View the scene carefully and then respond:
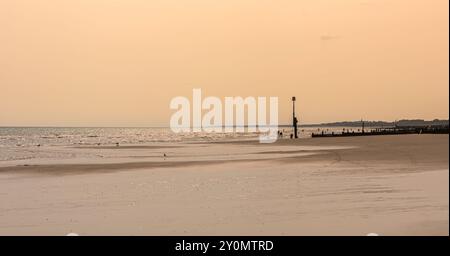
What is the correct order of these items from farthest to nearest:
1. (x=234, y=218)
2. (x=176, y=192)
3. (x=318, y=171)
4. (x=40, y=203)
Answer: (x=318, y=171) → (x=176, y=192) → (x=40, y=203) → (x=234, y=218)

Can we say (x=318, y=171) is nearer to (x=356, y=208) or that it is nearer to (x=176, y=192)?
(x=176, y=192)

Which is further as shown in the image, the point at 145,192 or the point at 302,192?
the point at 145,192

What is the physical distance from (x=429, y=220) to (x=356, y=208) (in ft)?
9.31

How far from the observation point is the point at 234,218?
16.3m

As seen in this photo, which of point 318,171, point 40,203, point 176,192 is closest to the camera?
point 40,203
